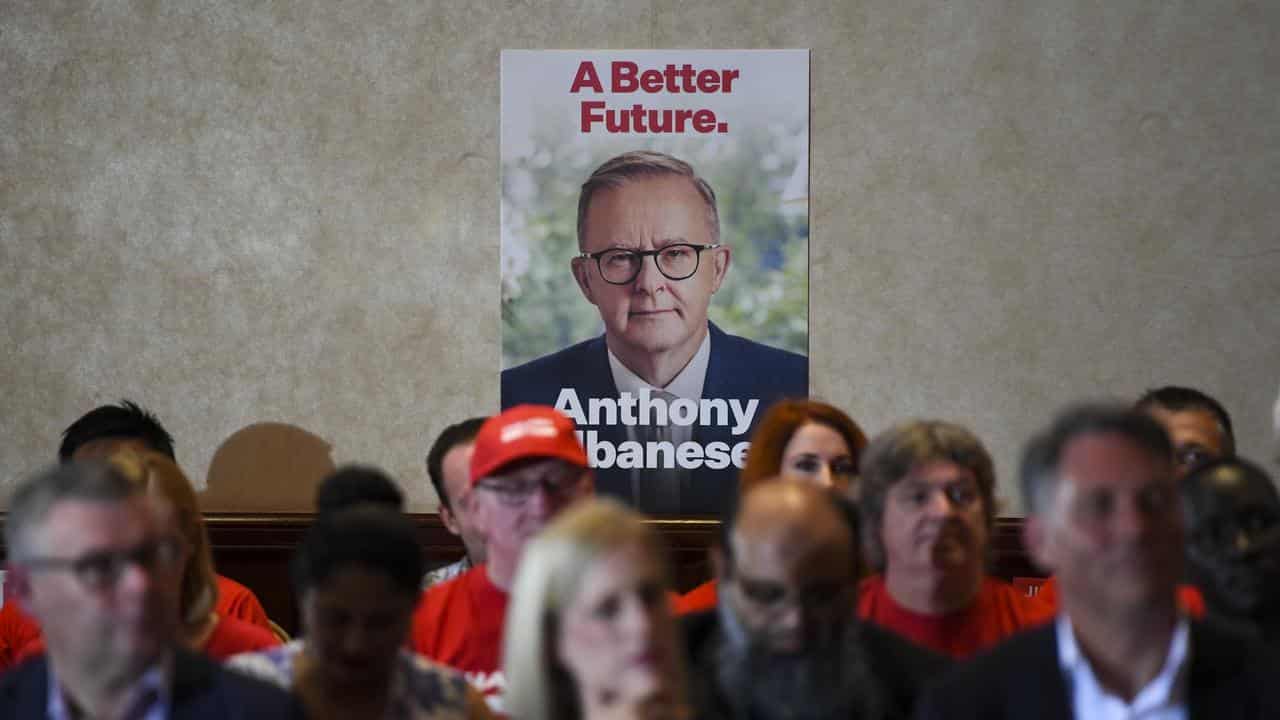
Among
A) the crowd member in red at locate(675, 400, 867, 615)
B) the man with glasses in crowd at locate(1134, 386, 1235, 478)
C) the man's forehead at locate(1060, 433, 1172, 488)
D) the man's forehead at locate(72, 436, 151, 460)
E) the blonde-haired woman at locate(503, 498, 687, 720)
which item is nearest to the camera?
the blonde-haired woman at locate(503, 498, 687, 720)

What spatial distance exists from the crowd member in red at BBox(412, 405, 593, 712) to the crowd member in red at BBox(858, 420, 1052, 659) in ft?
2.00

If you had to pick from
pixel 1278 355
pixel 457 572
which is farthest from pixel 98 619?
pixel 1278 355

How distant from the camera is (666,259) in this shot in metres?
4.80

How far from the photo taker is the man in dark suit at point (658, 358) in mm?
4789

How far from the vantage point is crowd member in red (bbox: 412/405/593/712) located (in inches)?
115

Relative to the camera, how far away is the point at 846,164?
4.75 meters

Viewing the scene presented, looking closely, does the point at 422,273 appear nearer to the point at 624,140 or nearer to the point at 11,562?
the point at 624,140

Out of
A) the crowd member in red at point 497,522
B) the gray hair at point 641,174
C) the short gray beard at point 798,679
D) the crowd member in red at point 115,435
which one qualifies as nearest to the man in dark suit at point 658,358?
the gray hair at point 641,174

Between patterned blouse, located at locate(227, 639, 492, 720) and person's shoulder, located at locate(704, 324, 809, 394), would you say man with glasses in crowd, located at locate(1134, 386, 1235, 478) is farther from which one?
patterned blouse, located at locate(227, 639, 492, 720)

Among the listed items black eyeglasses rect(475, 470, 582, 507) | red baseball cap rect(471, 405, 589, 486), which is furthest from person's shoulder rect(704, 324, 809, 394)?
black eyeglasses rect(475, 470, 582, 507)

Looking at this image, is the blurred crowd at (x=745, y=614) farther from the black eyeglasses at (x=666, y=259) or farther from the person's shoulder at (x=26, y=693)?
the black eyeglasses at (x=666, y=259)

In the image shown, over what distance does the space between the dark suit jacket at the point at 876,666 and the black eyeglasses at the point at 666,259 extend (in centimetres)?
256

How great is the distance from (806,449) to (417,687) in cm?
128

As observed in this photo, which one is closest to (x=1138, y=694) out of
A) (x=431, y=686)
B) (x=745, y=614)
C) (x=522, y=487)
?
(x=745, y=614)
